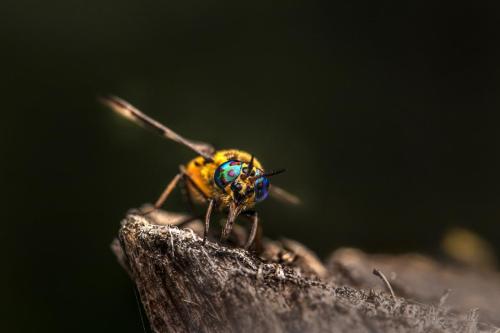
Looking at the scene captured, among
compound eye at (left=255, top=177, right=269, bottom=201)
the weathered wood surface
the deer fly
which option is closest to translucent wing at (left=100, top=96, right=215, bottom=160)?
the deer fly

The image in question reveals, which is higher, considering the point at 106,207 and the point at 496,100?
the point at 496,100

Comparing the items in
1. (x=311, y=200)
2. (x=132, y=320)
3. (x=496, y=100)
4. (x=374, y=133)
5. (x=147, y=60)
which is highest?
(x=496, y=100)

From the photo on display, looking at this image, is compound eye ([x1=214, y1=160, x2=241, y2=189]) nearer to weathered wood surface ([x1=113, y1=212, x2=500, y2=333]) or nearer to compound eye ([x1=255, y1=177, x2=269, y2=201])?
compound eye ([x1=255, y1=177, x2=269, y2=201])

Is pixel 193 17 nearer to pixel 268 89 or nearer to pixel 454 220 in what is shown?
pixel 268 89

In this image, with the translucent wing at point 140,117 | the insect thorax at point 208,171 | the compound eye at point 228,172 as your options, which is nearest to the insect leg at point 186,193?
the insect thorax at point 208,171

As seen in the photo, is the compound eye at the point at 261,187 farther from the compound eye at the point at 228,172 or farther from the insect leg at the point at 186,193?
the insect leg at the point at 186,193

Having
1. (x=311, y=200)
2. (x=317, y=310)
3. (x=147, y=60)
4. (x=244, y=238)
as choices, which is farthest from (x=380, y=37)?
(x=317, y=310)
